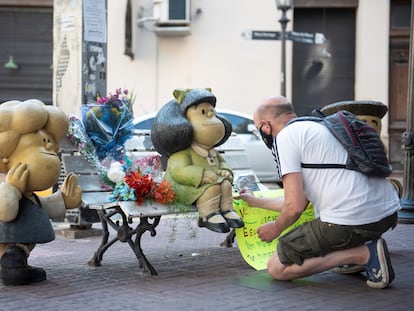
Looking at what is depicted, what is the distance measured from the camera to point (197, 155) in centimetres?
588

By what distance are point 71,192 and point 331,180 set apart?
204 cm

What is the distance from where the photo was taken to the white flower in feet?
19.6

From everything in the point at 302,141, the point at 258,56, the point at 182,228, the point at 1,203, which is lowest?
the point at 182,228

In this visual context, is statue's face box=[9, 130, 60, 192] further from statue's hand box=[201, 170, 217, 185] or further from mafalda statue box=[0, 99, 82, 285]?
statue's hand box=[201, 170, 217, 185]

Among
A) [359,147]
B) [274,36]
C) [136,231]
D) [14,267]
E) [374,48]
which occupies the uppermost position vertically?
[374,48]

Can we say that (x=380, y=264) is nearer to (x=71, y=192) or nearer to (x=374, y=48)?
(x=71, y=192)

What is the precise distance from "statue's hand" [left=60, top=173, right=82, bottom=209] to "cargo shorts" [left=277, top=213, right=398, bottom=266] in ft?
5.48

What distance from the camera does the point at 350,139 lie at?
4906 mm

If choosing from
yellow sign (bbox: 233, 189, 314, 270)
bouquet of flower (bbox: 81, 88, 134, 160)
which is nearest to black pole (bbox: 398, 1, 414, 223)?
yellow sign (bbox: 233, 189, 314, 270)

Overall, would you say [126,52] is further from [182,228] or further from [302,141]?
[302,141]

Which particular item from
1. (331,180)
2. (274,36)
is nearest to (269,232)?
(331,180)

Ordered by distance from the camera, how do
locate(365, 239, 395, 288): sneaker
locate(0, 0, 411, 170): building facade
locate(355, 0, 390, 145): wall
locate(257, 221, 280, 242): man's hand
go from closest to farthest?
locate(365, 239, 395, 288): sneaker < locate(257, 221, 280, 242): man's hand < locate(355, 0, 390, 145): wall < locate(0, 0, 411, 170): building facade

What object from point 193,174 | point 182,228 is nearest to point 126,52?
point 182,228

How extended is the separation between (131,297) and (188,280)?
66cm
